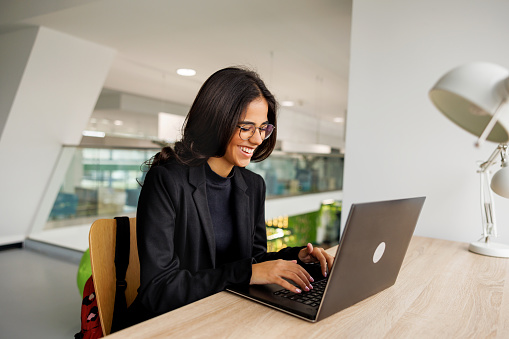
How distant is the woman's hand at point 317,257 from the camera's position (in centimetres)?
124

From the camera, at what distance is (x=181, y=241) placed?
1253mm

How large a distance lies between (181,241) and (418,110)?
1551 millimetres

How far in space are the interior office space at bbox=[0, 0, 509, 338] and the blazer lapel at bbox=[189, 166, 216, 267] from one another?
4.29 ft

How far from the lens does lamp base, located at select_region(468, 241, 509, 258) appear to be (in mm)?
1647

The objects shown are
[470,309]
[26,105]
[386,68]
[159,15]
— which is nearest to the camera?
[470,309]

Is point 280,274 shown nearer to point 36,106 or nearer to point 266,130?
point 266,130

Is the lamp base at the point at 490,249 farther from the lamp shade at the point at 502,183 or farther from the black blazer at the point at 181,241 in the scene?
the black blazer at the point at 181,241

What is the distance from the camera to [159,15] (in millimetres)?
3367

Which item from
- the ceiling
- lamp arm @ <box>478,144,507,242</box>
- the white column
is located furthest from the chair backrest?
the white column

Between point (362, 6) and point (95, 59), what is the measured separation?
10.1ft

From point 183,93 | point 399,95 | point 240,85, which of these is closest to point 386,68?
point 399,95

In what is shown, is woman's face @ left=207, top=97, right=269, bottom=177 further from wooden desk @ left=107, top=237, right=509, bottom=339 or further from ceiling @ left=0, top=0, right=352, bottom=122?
ceiling @ left=0, top=0, right=352, bottom=122

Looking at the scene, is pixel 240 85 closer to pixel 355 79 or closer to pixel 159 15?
pixel 355 79

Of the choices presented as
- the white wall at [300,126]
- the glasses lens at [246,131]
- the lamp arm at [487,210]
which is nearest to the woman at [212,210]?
the glasses lens at [246,131]
